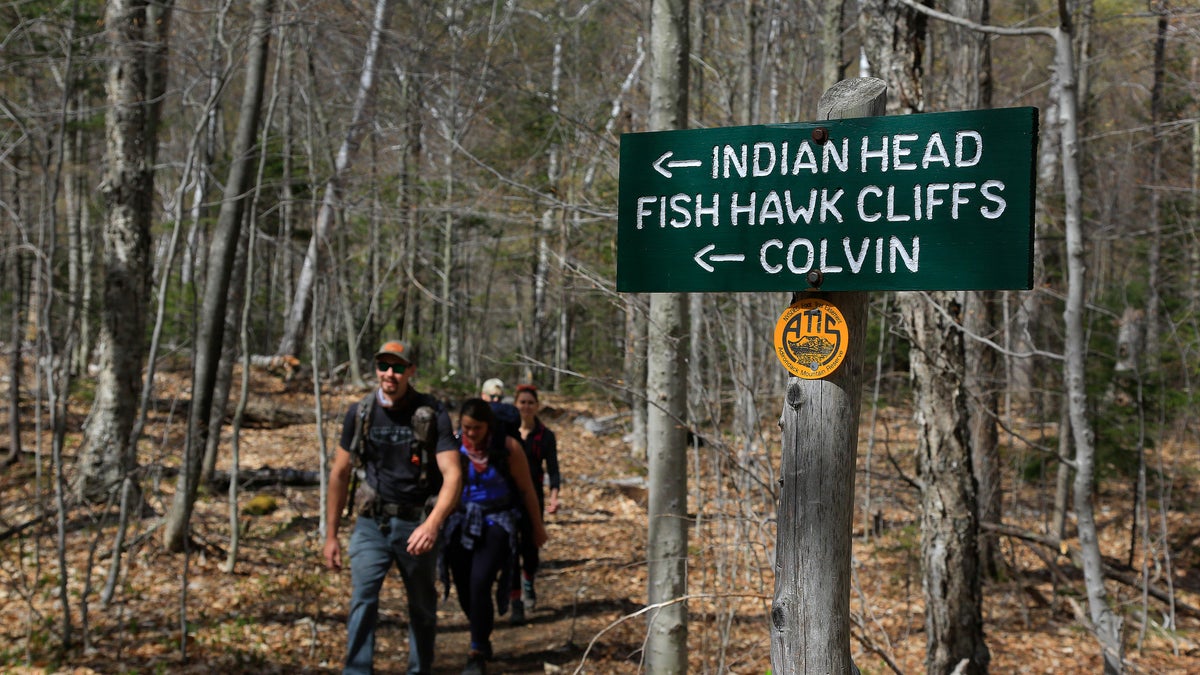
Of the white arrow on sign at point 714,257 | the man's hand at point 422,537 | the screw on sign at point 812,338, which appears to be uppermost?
the white arrow on sign at point 714,257

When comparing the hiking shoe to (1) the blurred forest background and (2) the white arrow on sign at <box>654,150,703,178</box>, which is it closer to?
(1) the blurred forest background

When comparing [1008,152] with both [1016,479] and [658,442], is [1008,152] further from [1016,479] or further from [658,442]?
[1016,479]

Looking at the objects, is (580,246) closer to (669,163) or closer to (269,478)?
(269,478)

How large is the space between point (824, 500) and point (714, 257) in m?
0.60

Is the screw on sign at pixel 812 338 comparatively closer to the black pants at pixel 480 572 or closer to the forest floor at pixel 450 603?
the forest floor at pixel 450 603

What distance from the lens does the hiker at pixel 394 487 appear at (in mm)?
4762

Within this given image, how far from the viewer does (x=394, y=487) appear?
16.0 ft

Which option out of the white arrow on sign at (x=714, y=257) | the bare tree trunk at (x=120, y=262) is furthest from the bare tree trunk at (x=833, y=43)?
the white arrow on sign at (x=714, y=257)

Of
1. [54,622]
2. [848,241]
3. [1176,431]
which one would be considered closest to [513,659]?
[54,622]

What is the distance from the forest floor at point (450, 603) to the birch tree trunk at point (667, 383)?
0.79 feet

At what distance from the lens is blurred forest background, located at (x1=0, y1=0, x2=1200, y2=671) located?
189 inches

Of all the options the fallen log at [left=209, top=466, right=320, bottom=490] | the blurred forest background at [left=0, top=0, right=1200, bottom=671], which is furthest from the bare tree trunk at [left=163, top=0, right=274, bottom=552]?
the fallen log at [left=209, top=466, right=320, bottom=490]

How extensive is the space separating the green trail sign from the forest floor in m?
1.54

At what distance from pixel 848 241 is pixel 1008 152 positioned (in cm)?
36
